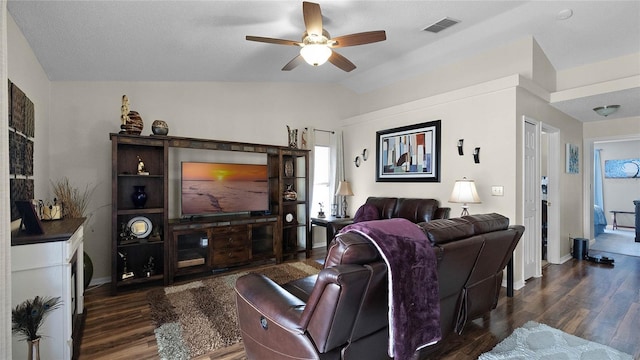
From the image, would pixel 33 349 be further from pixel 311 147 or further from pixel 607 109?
pixel 607 109

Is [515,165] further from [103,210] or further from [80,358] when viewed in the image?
[103,210]

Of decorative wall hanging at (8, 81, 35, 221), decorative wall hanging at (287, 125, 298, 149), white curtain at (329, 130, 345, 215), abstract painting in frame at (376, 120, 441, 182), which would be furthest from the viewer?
white curtain at (329, 130, 345, 215)

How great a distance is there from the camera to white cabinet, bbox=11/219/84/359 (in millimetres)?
1766

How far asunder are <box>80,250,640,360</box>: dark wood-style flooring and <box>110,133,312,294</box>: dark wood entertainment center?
0.41m

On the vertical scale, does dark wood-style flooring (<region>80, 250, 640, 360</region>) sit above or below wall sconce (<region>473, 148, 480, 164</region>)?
below

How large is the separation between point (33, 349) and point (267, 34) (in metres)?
3.19

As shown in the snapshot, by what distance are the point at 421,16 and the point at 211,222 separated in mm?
3579

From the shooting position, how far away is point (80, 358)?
2135mm

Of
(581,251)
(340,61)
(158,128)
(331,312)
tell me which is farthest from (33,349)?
(581,251)

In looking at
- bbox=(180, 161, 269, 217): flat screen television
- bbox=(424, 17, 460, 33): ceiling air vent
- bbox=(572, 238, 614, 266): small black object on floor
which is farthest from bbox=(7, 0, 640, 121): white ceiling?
bbox=(572, 238, 614, 266): small black object on floor

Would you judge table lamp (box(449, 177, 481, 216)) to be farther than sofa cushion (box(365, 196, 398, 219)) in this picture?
No

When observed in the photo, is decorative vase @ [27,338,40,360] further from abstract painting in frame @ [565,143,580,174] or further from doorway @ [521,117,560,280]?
abstract painting in frame @ [565,143,580,174]

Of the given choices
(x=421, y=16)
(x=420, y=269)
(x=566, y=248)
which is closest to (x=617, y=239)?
(x=566, y=248)

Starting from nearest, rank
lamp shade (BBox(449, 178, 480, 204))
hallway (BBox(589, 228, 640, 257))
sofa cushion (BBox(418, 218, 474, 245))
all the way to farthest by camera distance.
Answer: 1. sofa cushion (BBox(418, 218, 474, 245))
2. lamp shade (BBox(449, 178, 480, 204))
3. hallway (BBox(589, 228, 640, 257))
